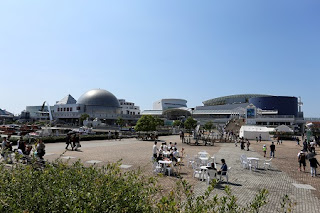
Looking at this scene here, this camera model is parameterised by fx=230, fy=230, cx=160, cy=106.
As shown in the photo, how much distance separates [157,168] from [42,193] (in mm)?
8462

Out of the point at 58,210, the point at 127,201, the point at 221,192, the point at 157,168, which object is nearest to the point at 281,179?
the point at 221,192

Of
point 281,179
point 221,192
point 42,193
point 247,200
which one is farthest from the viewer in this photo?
point 281,179

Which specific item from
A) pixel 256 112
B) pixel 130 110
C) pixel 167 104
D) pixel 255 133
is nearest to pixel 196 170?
pixel 255 133

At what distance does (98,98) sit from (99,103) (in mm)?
2742

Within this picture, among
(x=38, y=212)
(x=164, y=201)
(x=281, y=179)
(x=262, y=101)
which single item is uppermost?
(x=262, y=101)

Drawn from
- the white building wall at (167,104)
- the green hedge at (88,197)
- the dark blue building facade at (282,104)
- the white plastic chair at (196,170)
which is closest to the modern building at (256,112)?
the dark blue building facade at (282,104)

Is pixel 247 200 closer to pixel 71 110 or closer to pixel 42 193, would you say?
pixel 42 193

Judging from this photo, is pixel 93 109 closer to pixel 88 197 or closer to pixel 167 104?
pixel 167 104

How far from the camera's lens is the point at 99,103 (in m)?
115

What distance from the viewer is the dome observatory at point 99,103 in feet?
368

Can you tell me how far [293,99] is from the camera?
107375mm

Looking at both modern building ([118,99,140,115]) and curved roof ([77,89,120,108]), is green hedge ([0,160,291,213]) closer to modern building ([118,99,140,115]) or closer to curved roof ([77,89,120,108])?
curved roof ([77,89,120,108])

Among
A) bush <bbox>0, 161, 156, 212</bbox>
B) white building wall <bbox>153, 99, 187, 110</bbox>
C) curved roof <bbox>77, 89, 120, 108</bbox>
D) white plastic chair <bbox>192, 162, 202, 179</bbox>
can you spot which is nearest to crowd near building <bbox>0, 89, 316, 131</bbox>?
curved roof <bbox>77, 89, 120, 108</bbox>

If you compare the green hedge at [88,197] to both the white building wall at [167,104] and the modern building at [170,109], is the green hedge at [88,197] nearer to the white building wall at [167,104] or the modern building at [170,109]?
the modern building at [170,109]
